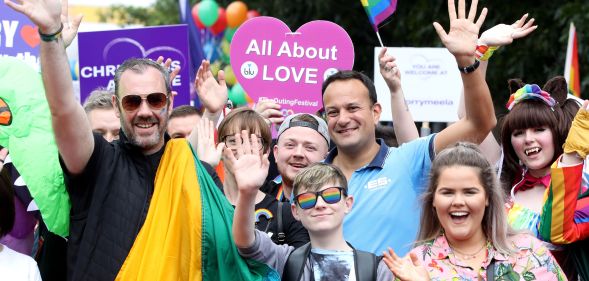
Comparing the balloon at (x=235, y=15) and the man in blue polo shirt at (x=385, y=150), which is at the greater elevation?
the balloon at (x=235, y=15)

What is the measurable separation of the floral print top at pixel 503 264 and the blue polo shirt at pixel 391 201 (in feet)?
1.63

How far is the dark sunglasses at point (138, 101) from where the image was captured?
448 cm

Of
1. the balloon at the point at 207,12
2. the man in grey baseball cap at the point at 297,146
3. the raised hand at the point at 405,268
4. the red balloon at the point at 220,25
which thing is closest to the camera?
the raised hand at the point at 405,268

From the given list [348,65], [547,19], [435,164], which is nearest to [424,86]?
[348,65]

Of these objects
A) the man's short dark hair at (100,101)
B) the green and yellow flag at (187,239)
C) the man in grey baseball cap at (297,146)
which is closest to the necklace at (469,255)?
the green and yellow flag at (187,239)

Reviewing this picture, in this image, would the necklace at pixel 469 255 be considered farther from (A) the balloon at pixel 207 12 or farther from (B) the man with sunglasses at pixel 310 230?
(A) the balloon at pixel 207 12

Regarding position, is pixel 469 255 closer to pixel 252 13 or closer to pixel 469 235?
pixel 469 235

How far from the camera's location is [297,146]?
542 centimetres

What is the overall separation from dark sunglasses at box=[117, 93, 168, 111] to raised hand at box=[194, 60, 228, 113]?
72 cm

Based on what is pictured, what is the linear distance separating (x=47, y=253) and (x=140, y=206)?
0.54 meters

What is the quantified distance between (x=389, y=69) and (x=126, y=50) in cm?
224

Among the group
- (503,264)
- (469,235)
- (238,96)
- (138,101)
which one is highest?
(238,96)

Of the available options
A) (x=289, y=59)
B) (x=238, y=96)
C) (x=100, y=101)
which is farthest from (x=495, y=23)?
(x=100, y=101)

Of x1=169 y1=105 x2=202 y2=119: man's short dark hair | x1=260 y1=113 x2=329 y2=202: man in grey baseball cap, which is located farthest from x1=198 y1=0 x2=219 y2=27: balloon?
x1=260 y1=113 x2=329 y2=202: man in grey baseball cap
